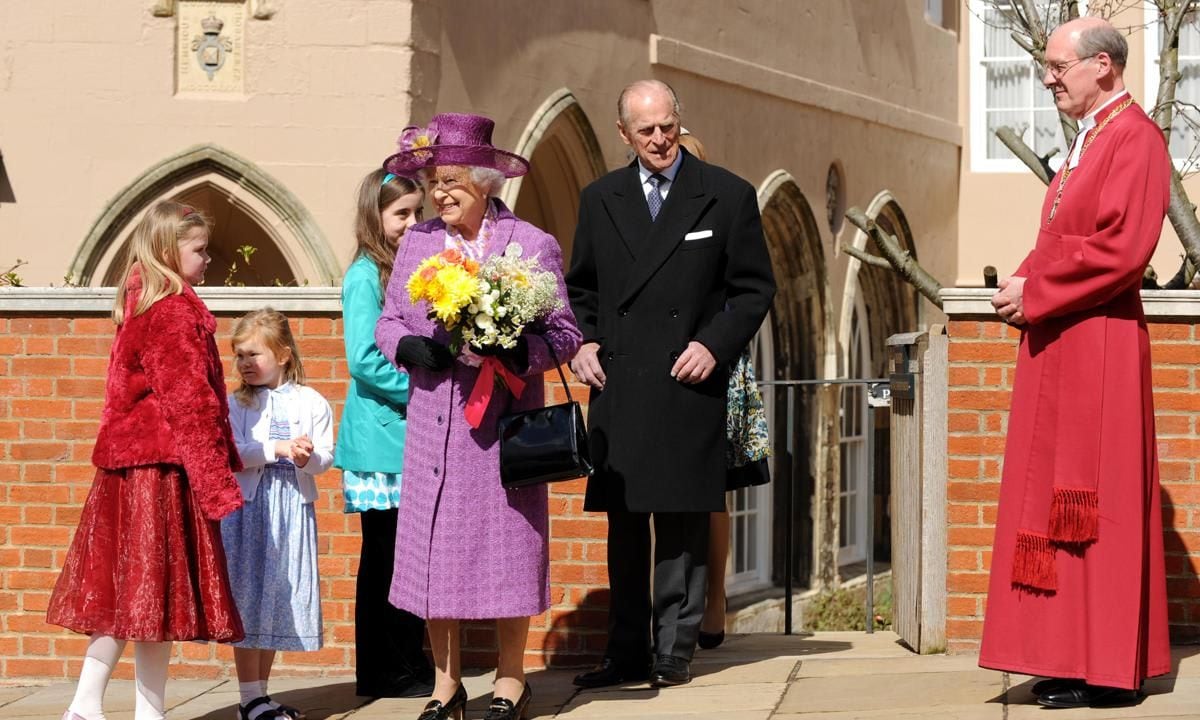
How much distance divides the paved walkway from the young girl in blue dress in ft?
1.24

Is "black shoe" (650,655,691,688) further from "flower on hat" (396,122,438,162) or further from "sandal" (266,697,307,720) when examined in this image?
"flower on hat" (396,122,438,162)

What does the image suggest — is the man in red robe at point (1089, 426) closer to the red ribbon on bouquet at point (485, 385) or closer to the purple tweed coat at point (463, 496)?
the purple tweed coat at point (463, 496)

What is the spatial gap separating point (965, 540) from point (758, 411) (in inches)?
37.5

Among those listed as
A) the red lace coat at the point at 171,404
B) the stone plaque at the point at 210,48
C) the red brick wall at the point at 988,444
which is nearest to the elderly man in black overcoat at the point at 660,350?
the red brick wall at the point at 988,444

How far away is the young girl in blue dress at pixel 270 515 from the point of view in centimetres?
698

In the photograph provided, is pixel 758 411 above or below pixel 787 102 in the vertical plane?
below

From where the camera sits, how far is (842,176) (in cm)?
2220

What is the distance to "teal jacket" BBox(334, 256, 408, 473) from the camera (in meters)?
7.15

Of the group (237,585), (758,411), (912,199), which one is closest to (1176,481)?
(758,411)

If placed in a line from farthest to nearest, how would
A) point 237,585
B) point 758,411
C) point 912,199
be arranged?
1. point 912,199
2. point 758,411
3. point 237,585

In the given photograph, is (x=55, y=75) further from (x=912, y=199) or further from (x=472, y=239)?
(x=912, y=199)

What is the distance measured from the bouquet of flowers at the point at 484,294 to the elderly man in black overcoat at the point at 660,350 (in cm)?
82

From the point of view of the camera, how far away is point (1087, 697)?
6.53m

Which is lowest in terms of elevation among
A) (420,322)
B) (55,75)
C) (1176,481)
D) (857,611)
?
(857,611)
